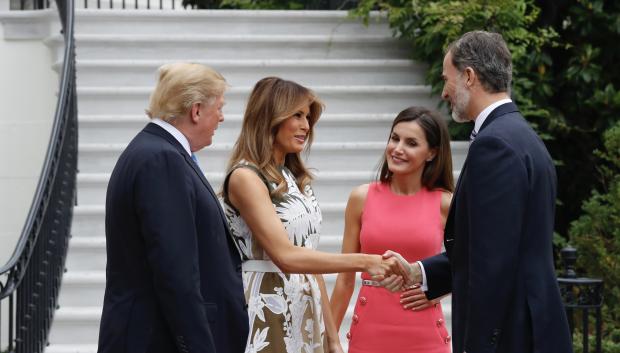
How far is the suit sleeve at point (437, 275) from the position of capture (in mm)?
4883

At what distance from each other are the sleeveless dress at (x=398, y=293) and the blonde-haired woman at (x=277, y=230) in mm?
268

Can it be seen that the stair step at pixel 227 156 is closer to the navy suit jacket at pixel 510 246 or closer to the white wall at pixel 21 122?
the white wall at pixel 21 122

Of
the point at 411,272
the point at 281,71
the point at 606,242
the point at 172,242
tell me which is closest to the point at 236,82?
the point at 281,71

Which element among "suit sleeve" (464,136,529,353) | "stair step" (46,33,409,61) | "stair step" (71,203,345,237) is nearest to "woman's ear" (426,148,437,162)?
"suit sleeve" (464,136,529,353)

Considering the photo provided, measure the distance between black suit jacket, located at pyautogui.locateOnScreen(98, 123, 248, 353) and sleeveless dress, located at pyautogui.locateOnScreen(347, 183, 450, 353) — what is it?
4.00ft

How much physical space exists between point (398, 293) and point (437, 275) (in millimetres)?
238

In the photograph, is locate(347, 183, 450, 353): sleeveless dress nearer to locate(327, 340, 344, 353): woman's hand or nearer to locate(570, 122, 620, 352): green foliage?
locate(327, 340, 344, 353): woman's hand

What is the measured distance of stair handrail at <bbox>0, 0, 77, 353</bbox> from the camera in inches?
260

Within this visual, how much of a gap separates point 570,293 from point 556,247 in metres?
2.51

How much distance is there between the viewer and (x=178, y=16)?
32.9 feet

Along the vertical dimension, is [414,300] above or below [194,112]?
below

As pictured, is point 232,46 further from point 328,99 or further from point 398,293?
point 398,293

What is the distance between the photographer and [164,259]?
3.73 metres

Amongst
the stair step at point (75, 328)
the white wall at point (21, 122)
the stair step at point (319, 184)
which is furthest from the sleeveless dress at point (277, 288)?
the white wall at point (21, 122)
